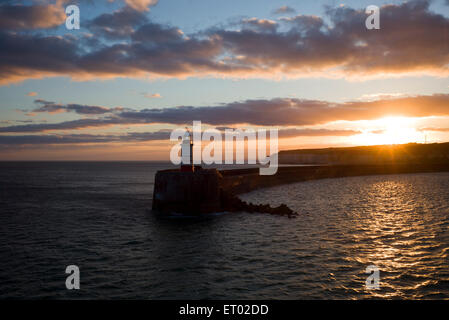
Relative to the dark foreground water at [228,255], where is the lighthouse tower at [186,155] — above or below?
above

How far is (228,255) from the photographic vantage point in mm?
15266

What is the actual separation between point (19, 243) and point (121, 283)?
9762 mm

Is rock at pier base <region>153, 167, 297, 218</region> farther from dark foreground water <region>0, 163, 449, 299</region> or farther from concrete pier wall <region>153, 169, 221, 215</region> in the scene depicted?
dark foreground water <region>0, 163, 449, 299</region>

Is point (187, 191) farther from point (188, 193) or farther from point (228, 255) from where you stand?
point (228, 255)

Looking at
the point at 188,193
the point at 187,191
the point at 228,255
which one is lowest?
the point at 228,255

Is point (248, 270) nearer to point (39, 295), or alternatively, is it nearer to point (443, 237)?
point (39, 295)

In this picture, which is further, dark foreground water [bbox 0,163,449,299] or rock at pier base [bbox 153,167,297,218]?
rock at pier base [bbox 153,167,297,218]

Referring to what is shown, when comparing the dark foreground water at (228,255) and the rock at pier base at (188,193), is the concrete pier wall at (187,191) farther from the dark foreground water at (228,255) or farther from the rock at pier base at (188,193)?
the dark foreground water at (228,255)

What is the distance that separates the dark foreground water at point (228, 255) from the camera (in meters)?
11.2

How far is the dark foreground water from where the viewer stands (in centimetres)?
1120

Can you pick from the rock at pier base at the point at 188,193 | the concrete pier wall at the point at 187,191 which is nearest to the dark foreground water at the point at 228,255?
the rock at pier base at the point at 188,193

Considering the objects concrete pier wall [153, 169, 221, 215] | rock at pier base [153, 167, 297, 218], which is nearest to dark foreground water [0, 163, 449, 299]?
rock at pier base [153, 167, 297, 218]

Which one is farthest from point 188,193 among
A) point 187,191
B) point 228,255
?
point 228,255

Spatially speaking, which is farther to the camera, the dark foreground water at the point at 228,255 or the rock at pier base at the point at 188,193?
the rock at pier base at the point at 188,193
